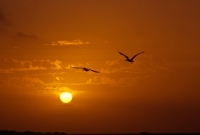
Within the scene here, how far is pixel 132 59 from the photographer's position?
470 ft

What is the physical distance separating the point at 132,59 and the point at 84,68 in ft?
23.3

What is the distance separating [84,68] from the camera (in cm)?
14462
